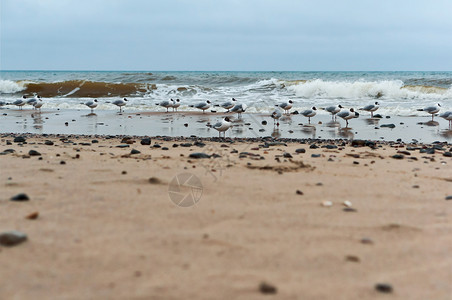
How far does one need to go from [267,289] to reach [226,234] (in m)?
0.81

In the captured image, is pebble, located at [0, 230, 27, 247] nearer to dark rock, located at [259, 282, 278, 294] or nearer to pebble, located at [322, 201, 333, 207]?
dark rock, located at [259, 282, 278, 294]

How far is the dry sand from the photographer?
238 cm

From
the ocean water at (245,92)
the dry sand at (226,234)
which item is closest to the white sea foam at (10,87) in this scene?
the ocean water at (245,92)

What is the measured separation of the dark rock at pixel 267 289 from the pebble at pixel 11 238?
1544 mm

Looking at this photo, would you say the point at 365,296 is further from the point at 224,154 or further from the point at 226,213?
the point at 224,154

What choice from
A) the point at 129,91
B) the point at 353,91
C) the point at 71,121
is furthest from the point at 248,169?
the point at 129,91

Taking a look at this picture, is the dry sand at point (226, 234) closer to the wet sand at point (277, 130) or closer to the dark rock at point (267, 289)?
the dark rock at point (267, 289)

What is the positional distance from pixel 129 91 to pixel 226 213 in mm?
29789

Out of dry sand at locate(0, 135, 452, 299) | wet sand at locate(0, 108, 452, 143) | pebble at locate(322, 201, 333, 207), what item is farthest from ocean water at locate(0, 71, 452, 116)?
pebble at locate(322, 201, 333, 207)

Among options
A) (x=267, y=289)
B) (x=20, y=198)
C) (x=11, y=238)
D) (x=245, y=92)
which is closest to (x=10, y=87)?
(x=245, y=92)

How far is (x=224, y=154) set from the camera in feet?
22.5

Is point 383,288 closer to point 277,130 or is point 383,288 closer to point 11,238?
point 11,238

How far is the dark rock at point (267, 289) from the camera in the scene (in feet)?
7.64

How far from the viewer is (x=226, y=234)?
3.11 m
